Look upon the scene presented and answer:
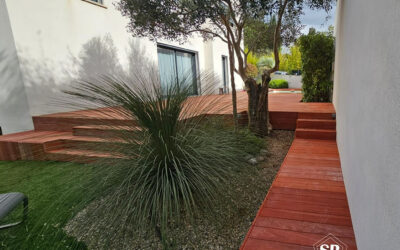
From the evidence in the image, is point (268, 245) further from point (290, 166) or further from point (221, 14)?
point (221, 14)

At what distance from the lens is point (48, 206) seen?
7.27 feet

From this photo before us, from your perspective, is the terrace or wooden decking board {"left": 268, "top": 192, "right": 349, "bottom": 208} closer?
the terrace

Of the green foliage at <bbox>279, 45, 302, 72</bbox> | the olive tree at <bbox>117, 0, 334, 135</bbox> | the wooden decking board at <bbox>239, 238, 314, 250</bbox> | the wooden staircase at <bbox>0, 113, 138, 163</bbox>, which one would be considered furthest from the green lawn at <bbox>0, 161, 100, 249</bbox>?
the green foliage at <bbox>279, 45, 302, 72</bbox>

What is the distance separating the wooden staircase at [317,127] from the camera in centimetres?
408

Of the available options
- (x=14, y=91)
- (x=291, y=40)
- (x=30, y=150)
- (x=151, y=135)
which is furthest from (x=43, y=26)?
(x=291, y=40)

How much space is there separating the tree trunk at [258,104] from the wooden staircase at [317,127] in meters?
0.65

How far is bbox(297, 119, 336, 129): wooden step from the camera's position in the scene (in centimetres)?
416

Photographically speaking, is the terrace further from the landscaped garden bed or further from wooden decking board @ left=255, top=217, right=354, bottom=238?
the landscaped garden bed

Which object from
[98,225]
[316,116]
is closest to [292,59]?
[316,116]

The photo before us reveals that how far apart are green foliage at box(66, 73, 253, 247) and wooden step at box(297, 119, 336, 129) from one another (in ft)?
9.38

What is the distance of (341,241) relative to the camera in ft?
5.21

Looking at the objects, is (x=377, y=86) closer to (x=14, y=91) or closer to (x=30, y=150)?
(x=30, y=150)

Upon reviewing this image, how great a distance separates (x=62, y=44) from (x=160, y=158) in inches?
197

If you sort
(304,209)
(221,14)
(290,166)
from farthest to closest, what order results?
(221,14) < (290,166) < (304,209)
